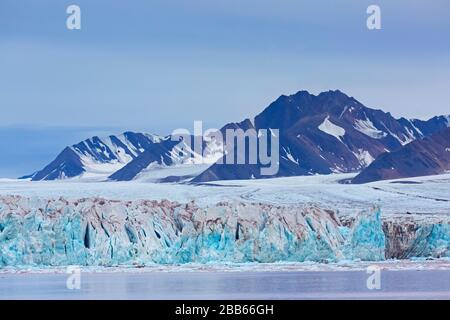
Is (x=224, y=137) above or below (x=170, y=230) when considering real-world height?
above

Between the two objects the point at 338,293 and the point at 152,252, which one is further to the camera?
the point at 152,252

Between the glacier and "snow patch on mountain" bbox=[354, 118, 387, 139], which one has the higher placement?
"snow patch on mountain" bbox=[354, 118, 387, 139]

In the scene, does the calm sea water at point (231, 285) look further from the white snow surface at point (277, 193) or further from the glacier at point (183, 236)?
the white snow surface at point (277, 193)

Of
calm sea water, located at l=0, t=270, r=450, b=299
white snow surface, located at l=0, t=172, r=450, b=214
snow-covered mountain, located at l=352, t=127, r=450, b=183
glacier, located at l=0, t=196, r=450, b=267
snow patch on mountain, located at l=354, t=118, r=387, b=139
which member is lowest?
calm sea water, located at l=0, t=270, r=450, b=299

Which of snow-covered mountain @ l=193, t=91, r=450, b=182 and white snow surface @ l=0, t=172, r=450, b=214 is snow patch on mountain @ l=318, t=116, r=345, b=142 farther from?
white snow surface @ l=0, t=172, r=450, b=214

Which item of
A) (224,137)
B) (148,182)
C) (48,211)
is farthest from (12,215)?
(148,182)

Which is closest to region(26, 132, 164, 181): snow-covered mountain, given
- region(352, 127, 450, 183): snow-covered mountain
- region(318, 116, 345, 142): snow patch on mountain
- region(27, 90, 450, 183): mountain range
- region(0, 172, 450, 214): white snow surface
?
region(27, 90, 450, 183): mountain range
